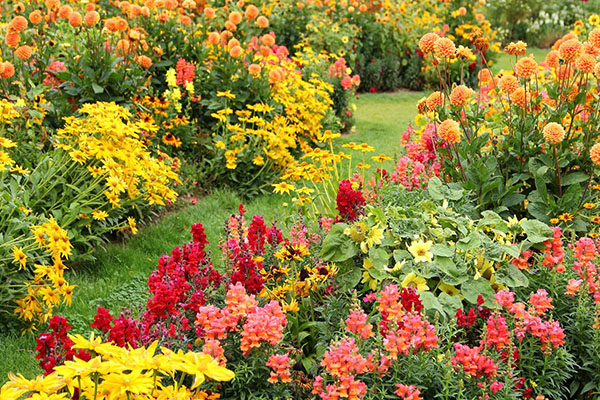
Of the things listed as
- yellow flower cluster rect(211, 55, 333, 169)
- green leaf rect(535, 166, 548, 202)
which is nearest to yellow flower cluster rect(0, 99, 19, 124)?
yellow flower cluster rect(211, 55, 333, 169)

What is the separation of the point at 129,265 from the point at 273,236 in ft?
5.14

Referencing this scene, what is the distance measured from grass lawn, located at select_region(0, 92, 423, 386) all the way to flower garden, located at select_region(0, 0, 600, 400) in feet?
0.06

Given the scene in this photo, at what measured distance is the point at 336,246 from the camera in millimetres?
2889

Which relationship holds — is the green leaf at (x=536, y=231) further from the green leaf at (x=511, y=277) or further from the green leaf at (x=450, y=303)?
the green leaf at (x=450, y=303)

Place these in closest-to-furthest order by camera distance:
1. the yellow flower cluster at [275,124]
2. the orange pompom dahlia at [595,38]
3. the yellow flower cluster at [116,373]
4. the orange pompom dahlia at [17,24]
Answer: the yellow flower cluster at [116,373] → the orange pompom dahlia at [595,38] → the orange pompom dahlia at [17,24] → the yellow flower cluster at [275,124]

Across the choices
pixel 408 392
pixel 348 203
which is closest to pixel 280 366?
pixel 408 392

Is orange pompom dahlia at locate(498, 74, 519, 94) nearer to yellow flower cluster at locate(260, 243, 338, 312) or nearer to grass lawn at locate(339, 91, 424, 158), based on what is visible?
yellow flower cluster at locate(260, 243, 338, 312)

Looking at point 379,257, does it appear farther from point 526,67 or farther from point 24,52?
point 24,52

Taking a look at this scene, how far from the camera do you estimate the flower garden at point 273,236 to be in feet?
7.10

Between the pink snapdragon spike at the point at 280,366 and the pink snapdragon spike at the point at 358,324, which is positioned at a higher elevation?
the pink snapdragon spike at the point at 358,324

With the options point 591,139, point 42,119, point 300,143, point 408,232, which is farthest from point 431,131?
point 42,119

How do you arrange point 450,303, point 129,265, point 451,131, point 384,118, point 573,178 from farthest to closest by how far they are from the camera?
point 384,118 → point 129,265 → point 573,178 → point 451,131 → point 450,303

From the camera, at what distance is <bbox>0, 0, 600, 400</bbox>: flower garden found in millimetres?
2164

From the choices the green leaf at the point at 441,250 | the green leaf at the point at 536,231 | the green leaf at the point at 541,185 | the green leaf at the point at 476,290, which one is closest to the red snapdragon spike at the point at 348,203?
the green leaf at the point at 441,250
